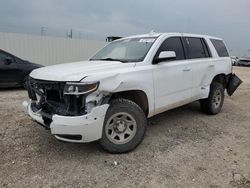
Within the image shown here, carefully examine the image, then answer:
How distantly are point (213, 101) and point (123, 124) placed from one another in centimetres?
304

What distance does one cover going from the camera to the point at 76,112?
140 inches

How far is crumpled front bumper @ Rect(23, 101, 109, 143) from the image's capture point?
345 cm

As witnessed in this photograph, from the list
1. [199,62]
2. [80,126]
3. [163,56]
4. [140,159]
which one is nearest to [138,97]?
[163,56]

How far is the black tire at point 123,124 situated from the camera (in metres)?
3.80

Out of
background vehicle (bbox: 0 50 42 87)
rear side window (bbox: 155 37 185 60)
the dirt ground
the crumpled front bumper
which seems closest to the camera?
the dirt ground

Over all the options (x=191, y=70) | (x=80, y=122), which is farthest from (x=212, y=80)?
(x=80, y=122)

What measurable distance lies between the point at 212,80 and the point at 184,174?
3.29 meters

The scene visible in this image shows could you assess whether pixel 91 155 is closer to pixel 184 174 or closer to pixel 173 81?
pixel 184 174

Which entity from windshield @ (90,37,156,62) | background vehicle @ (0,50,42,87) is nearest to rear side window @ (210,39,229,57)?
windshield @ (90,37,156,62)

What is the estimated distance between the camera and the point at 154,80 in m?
4.41

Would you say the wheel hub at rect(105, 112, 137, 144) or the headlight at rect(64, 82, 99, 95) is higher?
the headlight at rect(64, 82, 99, 95)

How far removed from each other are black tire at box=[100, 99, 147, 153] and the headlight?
17.2 inches

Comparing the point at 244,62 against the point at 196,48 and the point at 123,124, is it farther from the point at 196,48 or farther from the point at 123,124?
the point at 123,124

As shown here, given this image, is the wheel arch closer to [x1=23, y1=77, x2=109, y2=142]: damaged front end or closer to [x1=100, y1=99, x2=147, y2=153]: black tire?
[x1=100, y1=99, x2=147, y2=153]: black tire
